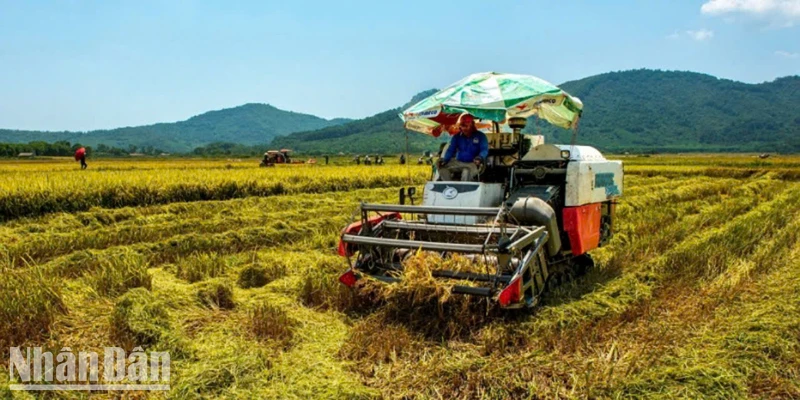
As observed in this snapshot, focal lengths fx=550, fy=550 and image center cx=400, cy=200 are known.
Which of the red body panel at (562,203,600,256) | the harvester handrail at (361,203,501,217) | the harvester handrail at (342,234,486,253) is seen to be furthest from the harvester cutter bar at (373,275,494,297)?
the red body panel at (562,203,600,256)

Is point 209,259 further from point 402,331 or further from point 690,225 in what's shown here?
point 690,225

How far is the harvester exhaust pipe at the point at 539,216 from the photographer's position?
563cm

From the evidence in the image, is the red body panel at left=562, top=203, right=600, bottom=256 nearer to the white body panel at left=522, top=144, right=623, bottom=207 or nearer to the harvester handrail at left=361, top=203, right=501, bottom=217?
the white body panel at left=522, top=144, right=623, bottom=207

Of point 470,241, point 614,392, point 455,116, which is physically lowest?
point 614,392

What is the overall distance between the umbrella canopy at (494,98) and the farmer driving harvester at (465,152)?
0.29m

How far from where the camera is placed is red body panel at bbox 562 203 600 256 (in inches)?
249

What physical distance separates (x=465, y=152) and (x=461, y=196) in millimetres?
814

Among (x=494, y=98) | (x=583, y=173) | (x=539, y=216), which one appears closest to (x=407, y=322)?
(x=539, y=216)

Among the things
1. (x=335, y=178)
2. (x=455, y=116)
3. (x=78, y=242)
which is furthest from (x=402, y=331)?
(x=335, y=178)

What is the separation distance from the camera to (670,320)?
16.5 feet

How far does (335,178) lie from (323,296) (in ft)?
43.9

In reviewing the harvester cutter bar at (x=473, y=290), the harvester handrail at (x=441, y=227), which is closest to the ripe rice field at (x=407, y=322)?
the harvester cutter bar at (x=473, y=290)

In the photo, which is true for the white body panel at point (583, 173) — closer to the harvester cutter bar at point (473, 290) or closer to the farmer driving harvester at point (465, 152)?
the farmer driving harvester at point (465, 152)

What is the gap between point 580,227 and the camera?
6.39 meters
